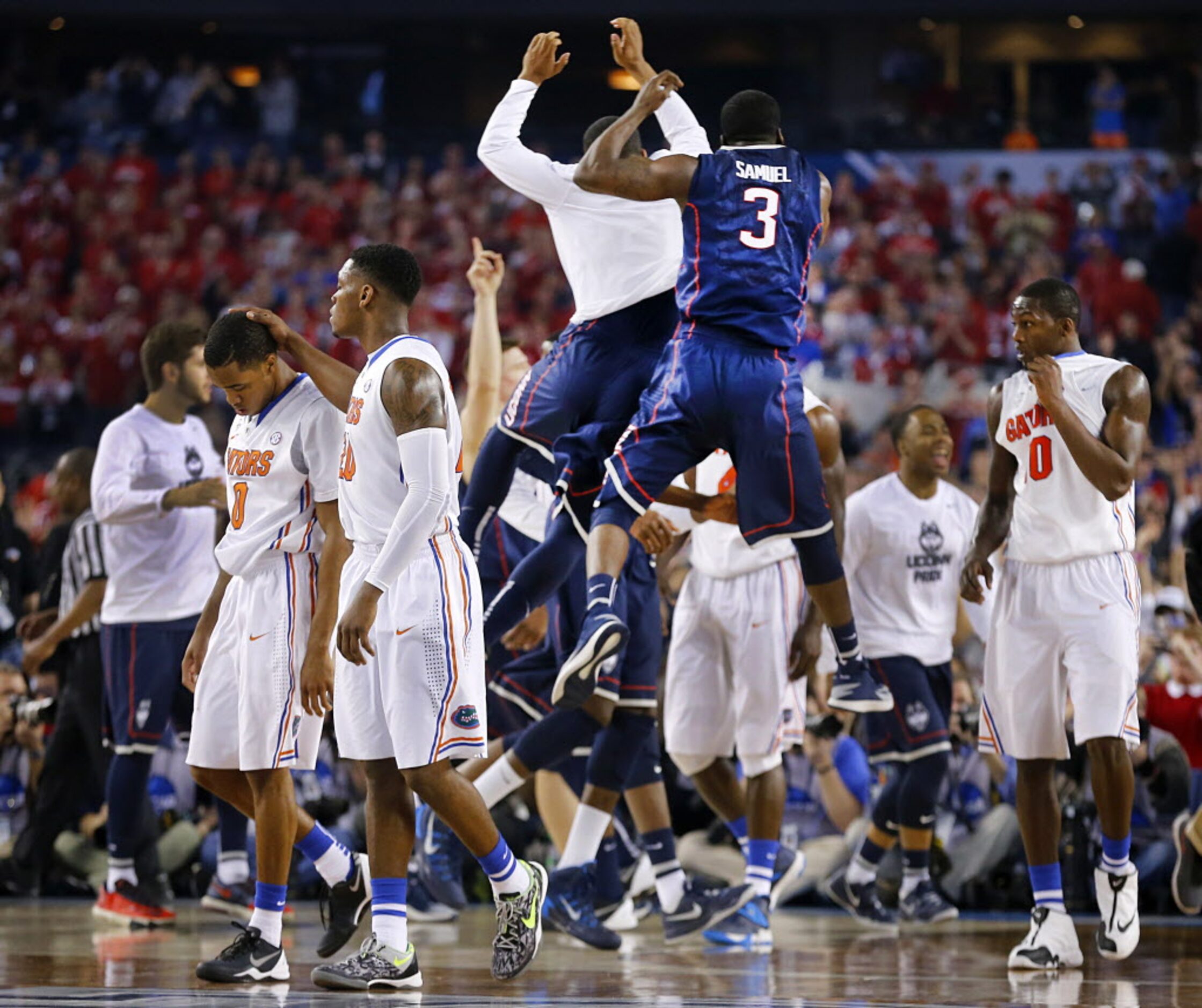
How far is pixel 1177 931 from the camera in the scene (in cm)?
795

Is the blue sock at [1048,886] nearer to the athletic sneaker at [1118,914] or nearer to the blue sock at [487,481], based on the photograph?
the athletic sneaker at [1118,914]

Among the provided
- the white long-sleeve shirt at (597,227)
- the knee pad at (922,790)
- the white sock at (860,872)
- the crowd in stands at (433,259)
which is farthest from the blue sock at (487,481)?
the crowd in stands at (433,259)

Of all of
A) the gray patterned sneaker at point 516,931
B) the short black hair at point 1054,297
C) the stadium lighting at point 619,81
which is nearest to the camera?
the gray patterned sneaker at point 516,931

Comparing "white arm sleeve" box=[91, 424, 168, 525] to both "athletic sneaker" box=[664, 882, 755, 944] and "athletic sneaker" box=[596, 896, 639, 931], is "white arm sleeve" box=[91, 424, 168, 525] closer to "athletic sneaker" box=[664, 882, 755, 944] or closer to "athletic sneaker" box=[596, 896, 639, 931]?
"athletic sneaker" box=[596, 896, 639, 931]

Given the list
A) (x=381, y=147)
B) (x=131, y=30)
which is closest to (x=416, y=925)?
(x=381, y=147)

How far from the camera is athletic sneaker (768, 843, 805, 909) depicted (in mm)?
8445

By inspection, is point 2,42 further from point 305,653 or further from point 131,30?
point 305,653

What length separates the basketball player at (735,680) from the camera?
7461mm

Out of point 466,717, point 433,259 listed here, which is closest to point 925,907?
point 466,717

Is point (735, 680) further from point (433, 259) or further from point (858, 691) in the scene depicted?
point (433, 259)

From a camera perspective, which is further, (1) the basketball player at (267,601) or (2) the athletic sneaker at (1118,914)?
(2) the athletic sneaker at (1118,914)

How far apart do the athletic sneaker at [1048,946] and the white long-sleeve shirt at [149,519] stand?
410 cm

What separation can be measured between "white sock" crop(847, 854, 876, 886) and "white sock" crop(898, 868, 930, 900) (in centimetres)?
15

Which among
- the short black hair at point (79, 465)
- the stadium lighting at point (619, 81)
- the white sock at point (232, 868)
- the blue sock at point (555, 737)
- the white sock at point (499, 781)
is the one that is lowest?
the white sock at point (232, 868)
